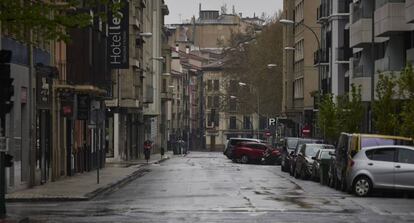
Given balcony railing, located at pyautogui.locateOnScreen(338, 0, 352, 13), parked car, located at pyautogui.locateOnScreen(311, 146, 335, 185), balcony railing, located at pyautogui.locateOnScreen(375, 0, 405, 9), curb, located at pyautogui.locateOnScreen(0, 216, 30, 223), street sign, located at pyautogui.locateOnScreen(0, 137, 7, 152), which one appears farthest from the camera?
balcony railing, located at pyautogui.locateOnScreen(338, 0, 352, 13)

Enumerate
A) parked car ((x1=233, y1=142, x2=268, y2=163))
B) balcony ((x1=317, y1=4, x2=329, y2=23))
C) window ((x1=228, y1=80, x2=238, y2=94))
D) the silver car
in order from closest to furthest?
the silver car
parked car ((x1=233, y1=142, x2=268, y2=163))
balcony ((x1=317, y1=4, x2=329, y2=23))
window ((x1=228, y1=80, x2=238, y2=94))

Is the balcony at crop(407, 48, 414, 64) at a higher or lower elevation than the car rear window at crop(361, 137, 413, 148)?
higher

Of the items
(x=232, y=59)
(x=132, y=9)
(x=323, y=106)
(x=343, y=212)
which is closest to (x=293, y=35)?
(x=232, y=59)

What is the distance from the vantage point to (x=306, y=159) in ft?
147

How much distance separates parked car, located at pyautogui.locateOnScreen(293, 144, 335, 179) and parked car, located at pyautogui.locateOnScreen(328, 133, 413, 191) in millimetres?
9074

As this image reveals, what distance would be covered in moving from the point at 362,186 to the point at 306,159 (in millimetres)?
13833

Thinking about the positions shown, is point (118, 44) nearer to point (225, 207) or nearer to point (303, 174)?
point (303, 174)

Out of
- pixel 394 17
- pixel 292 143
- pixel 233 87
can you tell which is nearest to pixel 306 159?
pixel 394 17

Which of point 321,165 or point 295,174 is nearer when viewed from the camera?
point 321,165

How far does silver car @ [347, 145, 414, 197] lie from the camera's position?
30.4m

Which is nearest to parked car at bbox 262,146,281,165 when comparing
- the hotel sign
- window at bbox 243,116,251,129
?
the hotel sign

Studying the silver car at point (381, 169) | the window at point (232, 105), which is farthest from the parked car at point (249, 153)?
the window at point (232, 105)

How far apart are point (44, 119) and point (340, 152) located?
1123cm

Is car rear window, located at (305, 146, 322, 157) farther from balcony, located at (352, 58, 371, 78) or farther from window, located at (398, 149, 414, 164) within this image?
window, located at (398, 149, 414, 164)
